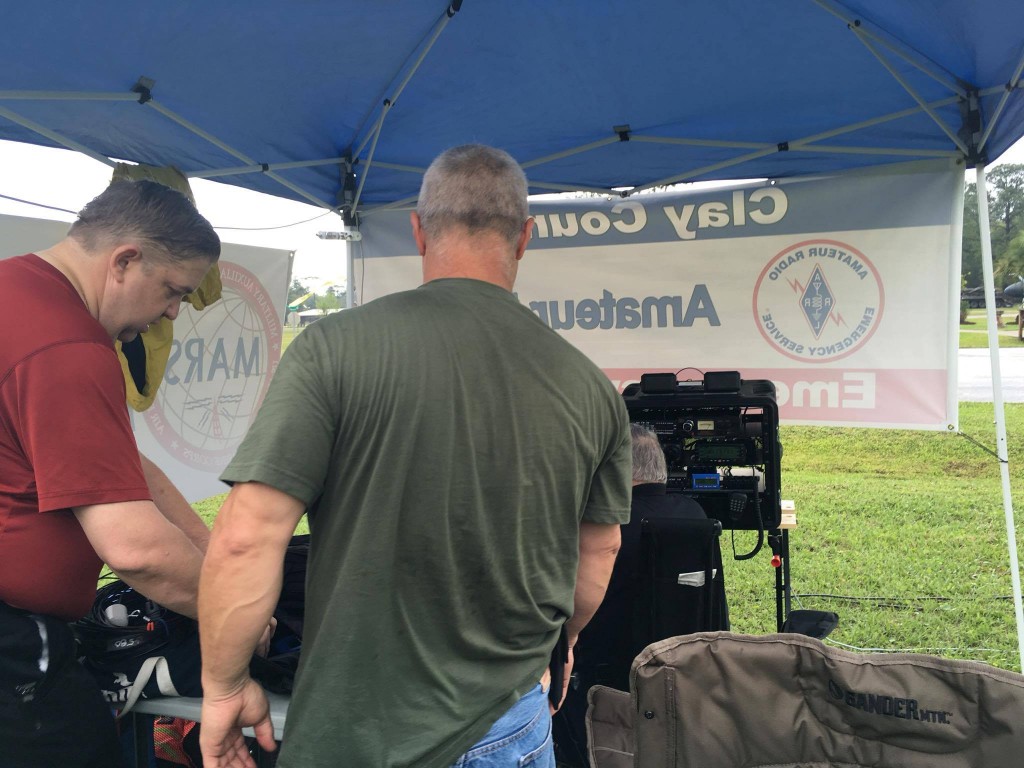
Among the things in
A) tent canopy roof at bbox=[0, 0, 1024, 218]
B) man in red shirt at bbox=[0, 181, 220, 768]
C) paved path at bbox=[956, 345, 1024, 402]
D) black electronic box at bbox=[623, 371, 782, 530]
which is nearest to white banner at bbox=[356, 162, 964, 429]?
tent canopy roof at bbox=[0, 0, 1024, 218]

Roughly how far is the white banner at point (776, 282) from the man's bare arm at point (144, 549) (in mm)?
3130

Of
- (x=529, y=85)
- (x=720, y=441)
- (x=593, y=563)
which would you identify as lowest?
(x=593, y=563)

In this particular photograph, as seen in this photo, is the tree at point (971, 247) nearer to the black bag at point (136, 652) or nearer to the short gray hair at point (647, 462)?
the short gray hair at point (647, 462)

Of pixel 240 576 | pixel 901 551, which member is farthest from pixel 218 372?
pixel 901 551

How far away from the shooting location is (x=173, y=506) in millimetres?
1723

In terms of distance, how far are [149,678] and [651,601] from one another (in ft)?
4.72

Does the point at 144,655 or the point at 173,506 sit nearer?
the point at 144,655

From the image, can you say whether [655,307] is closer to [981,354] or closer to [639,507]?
[639,507]

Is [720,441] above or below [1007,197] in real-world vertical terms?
below

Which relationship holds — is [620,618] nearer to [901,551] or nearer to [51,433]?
[51,433]

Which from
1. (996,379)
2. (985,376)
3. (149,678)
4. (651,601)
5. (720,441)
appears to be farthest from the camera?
(985,376)

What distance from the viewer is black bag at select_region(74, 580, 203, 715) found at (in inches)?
59.4

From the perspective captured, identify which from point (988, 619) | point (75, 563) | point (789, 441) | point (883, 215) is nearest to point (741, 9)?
→ point (883, 215)

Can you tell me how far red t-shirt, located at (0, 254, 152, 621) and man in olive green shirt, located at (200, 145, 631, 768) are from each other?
28cm
